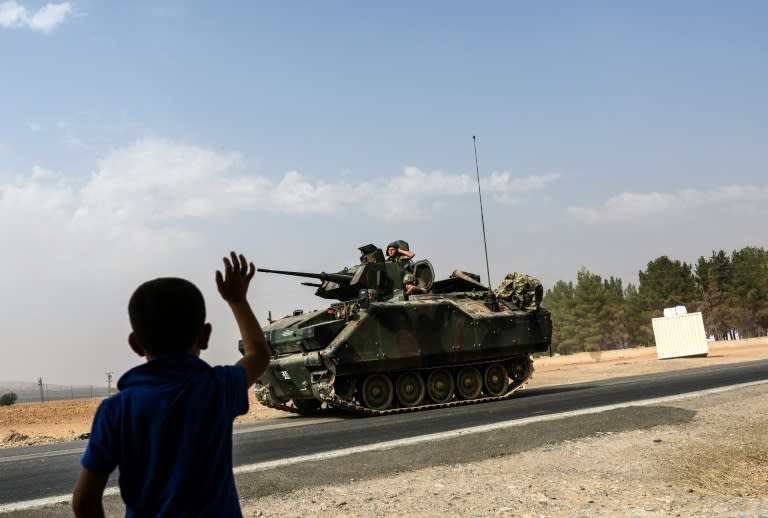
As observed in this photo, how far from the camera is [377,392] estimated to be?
1594cm

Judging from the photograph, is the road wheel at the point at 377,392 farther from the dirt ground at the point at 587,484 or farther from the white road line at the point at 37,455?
the dirt ground at the point at 587,484

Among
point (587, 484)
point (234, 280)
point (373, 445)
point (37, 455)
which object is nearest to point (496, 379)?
point (373, 445)

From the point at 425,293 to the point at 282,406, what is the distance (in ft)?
14.2

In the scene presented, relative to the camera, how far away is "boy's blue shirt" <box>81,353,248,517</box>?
2195mm

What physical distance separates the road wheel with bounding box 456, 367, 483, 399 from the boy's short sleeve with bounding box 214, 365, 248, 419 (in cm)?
1481

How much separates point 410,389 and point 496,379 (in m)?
2.48

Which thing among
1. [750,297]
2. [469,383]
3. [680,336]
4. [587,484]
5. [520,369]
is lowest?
[587,484]

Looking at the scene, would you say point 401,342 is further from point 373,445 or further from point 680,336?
point 680,336

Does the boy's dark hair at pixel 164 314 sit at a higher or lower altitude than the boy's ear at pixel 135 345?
higher

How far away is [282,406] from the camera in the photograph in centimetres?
1811

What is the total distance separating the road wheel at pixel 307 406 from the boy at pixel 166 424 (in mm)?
15994

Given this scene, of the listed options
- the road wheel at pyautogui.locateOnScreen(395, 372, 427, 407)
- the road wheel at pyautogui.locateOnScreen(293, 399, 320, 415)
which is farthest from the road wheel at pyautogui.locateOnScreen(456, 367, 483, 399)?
the road wheel at pyautogui.locateOnScreen(293, 399, 320, 415)

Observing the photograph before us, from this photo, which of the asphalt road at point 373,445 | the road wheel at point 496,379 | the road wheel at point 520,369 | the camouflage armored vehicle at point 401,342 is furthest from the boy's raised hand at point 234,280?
the road wheel at point 520,369

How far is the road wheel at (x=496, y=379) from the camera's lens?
57.5ft
